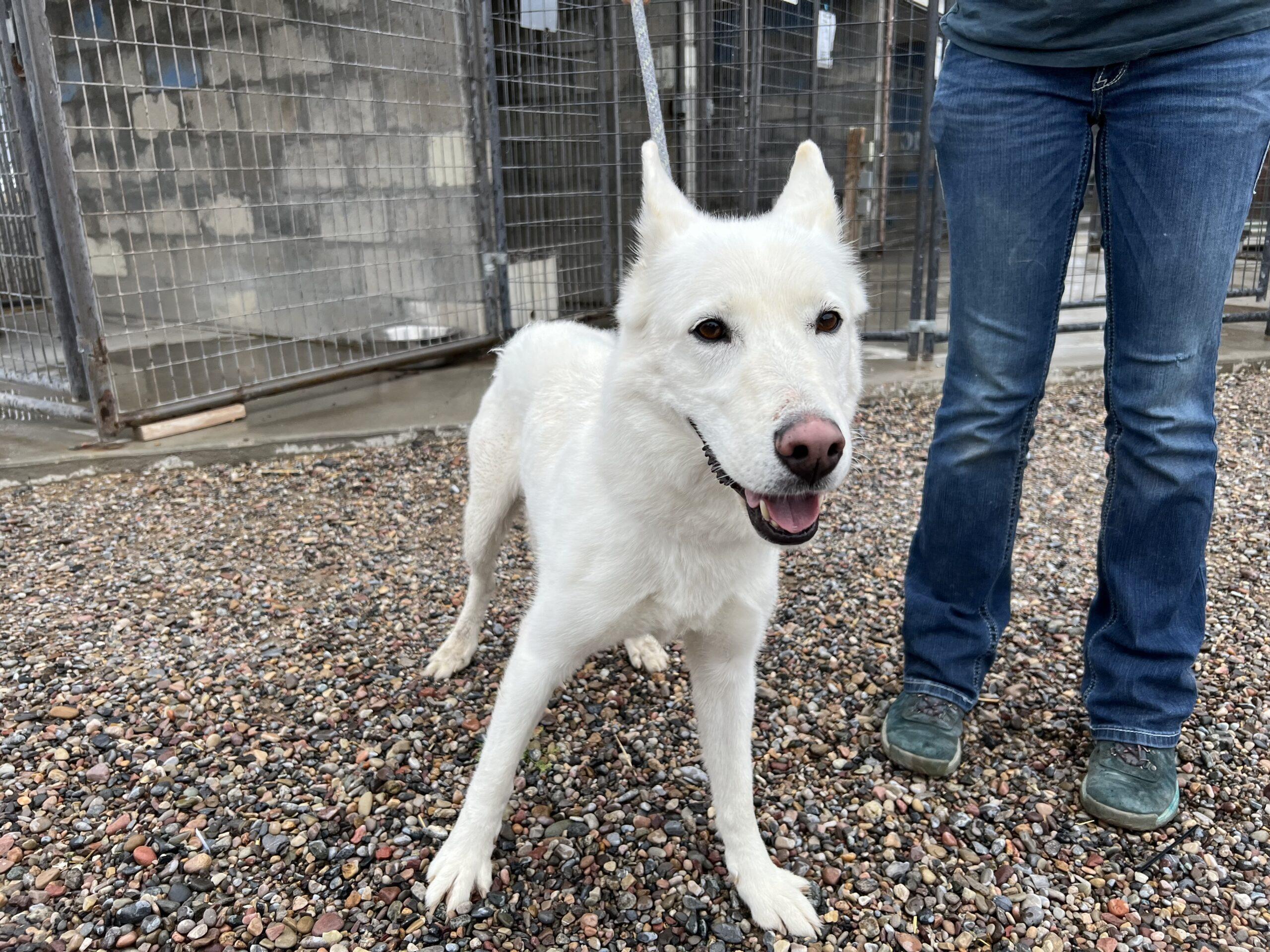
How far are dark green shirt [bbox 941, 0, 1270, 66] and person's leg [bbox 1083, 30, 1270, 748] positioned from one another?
0.04 metres

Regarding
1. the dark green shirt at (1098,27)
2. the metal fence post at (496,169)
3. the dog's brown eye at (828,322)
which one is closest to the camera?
the dog's brown eye at (828,322)

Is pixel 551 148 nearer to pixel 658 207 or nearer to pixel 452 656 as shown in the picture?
pixel 452 656

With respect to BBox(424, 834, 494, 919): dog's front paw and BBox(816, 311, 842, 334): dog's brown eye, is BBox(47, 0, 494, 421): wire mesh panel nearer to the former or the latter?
BBox(424, 834, 494, 919): dog's front paw

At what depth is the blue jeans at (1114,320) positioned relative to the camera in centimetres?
189

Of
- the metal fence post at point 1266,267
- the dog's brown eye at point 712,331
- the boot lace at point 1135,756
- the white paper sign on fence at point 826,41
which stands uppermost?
the white paper sign on fence at point 826,41

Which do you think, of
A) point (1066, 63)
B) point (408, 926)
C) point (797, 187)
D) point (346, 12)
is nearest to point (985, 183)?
point (1066, 63)

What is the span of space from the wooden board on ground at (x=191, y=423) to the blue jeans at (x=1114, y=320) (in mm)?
4127

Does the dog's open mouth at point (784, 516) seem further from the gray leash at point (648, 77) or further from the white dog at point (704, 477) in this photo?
the gray leash at point (648, 77)

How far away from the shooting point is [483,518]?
8.51 ft

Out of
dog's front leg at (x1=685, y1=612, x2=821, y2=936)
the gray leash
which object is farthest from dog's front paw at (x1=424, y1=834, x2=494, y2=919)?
the gray leash

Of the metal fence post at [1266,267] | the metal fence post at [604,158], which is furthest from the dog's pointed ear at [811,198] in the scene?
the metal fence post at [1266,267]

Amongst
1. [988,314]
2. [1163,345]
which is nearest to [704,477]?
[988,314]

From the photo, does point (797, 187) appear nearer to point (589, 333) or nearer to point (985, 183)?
point (985, 183)

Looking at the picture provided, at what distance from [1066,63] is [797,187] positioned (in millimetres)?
645
